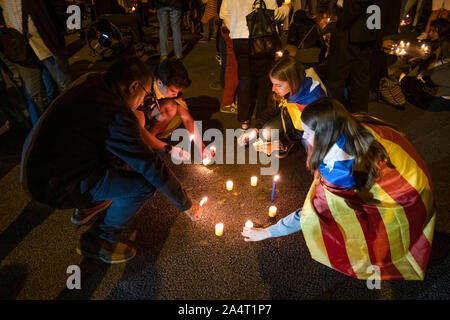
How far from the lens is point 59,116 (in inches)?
69.2

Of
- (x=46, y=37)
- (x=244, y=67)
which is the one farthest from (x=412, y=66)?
(x=46, y=37)

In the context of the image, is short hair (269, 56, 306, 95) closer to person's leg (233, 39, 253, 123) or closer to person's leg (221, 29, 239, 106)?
person's leg (233, 39, 253, 123)

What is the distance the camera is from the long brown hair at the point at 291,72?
113 inches

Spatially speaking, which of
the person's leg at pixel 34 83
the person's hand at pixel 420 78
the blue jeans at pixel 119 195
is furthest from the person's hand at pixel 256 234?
the person's hand at pixel 420 78

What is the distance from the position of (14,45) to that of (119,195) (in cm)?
249

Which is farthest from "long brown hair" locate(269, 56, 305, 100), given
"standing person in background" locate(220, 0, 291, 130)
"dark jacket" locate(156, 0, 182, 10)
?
"dark jacket" locate(156, 0, 182, 10)

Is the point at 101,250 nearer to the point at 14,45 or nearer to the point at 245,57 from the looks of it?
the point at 14,45

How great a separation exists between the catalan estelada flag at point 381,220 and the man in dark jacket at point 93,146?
1.02m

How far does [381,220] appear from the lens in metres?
2.01

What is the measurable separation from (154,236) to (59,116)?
1386mm

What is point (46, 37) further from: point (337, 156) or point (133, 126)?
point (337, 156)

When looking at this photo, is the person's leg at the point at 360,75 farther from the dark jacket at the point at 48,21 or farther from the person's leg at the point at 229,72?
the dark jacket at the point at 48,21

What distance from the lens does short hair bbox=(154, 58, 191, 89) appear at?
2.83 meters
